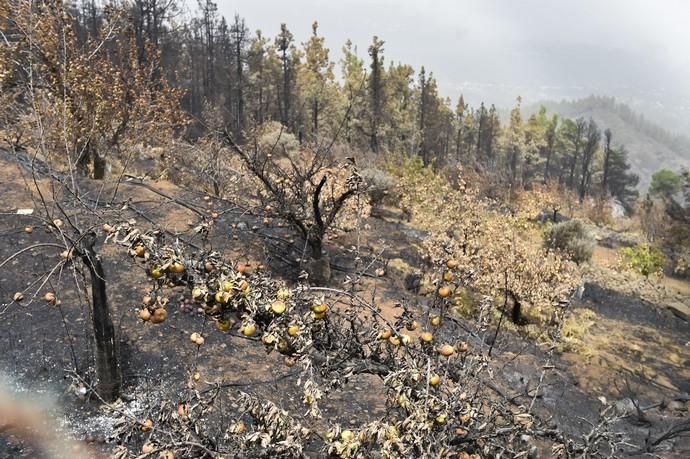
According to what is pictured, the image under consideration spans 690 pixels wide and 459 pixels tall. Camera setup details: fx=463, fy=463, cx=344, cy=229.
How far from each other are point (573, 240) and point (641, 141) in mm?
179785

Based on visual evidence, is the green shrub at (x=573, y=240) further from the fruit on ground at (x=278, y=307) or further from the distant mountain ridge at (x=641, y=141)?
the distant mountain ridge at (x=641, y=141)

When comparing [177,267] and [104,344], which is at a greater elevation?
[177,267]

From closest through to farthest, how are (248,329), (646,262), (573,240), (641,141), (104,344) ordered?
(248,329) → (104,344) → (646,262) → (573,240) → (641,141)

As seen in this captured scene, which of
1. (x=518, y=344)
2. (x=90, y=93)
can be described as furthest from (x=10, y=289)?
(x=518, y=344)

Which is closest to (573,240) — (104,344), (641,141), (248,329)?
(104,344)

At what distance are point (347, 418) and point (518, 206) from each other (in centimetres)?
2369

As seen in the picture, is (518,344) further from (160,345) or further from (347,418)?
(160,345)

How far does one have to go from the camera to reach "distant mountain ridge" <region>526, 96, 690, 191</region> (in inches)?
5960

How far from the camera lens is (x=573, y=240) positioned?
17047 mm

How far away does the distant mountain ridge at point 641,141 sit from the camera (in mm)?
151375

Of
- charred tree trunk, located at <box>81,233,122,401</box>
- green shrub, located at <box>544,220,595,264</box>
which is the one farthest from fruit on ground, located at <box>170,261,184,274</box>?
green shrub, located at <box>544,220,595,264</box>

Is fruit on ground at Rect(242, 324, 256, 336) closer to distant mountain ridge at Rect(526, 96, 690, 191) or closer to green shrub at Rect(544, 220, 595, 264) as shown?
green shrub at Rect(544, 220, 595, 264)

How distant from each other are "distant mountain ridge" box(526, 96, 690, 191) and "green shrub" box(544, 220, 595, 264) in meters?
143

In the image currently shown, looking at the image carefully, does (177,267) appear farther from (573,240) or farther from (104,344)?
(573,240)
